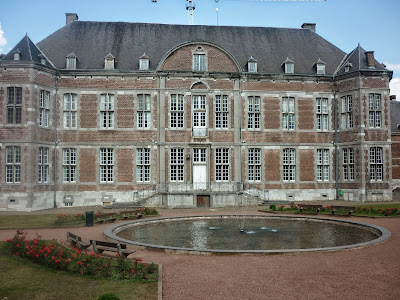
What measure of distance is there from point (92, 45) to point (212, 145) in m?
13.0

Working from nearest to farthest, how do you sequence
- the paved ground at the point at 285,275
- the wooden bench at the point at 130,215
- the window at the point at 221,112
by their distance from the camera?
the paved ground at the point at 285,275 → the wooden bench at the point at 130,215 → the window at the point at 221,112

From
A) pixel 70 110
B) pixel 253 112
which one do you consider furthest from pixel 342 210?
pixel 70 110

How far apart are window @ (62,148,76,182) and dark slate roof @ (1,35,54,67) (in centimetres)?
670

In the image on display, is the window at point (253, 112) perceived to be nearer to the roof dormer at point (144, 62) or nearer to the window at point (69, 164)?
the roof dormer at point (144, 62)

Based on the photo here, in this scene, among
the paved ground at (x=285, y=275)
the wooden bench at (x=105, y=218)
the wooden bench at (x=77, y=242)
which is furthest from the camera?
the wooden bench at (x=105, y=218)

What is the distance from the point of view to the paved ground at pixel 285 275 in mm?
8297

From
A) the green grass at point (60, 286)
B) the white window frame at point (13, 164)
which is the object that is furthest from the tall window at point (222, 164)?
the green grass at point (60, 286)

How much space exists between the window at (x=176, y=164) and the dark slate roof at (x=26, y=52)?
11.7 metres

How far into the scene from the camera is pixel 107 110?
29516 mm

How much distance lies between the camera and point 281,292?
27.5 feet

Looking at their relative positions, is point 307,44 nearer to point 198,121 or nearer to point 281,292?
point 198,121

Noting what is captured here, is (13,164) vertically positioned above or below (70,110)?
below

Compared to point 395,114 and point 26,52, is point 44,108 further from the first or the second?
point 395,114

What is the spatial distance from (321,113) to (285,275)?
24.3 m
